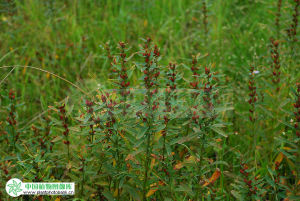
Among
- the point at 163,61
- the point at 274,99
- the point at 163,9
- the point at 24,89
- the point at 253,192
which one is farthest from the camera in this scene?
the point at 163,9

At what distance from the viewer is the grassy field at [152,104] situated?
1906 millimetres

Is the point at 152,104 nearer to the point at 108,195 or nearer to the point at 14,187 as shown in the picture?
the point at 108,195

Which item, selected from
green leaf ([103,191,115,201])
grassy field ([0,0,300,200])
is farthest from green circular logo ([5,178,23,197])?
green leaf ([103,191,115,201])

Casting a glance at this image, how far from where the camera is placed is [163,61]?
3.51 meters

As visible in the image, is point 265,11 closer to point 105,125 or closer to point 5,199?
point 105,125

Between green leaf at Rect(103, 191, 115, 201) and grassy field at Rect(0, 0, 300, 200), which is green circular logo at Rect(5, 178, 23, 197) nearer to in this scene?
grassy field at Rect(0, 0, 300, 200)

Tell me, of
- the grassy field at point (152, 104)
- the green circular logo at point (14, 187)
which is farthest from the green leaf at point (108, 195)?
the green circular logo at point (14, 187)

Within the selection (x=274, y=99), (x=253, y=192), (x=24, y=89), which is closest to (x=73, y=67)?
(x=24, y=89)

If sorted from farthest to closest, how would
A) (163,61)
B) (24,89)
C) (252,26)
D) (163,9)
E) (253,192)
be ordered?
1. (163,9)
2. (252,26)
3. (163,61)
4. (24,89)
5. (253,192)

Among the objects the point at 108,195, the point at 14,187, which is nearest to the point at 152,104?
the point at 108,195

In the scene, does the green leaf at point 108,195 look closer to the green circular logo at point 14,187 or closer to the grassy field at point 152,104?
the grassy field at point 152,104

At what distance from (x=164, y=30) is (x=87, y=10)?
3.50ft

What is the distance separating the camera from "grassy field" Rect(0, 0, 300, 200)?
1906 mm

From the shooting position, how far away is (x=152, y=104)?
1.83m
